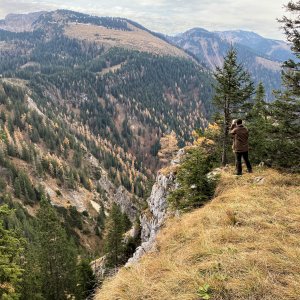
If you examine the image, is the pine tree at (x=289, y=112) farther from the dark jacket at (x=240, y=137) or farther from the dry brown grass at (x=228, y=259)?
the dry brown grass at (x=228, y=259)

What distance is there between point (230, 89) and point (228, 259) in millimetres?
19583

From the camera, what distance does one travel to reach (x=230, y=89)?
2527 centimetres

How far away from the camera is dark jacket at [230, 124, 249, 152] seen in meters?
17.8

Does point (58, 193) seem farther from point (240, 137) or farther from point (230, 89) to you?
point (240, 137)

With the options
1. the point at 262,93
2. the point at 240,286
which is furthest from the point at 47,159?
the point at 240,286

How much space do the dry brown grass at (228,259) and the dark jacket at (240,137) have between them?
224 inches

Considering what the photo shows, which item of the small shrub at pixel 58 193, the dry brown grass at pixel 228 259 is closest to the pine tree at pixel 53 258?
the dry brown grass at pixel 228 259

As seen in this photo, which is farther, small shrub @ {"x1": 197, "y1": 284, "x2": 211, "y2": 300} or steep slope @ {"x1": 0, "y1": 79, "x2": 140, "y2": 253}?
steep slope @ {"x1": 0, "y1": 79, "x2": 140, "y2": 253}

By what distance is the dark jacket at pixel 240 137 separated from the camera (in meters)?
17.8

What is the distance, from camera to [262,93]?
37562 millimetres

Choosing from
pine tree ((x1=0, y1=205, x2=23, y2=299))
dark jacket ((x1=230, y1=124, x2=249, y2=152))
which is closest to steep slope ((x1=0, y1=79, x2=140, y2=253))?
pine tree ((x1=0, y1=205, x2=23, y2=299))

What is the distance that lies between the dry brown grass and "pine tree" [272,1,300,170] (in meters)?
5.75

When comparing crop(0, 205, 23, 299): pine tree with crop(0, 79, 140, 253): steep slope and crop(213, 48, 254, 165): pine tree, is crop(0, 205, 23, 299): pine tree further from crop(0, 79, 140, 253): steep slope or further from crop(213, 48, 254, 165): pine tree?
crop(0, 79, 140, 253): steep slope

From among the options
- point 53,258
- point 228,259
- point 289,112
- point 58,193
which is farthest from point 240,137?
point 58,193
